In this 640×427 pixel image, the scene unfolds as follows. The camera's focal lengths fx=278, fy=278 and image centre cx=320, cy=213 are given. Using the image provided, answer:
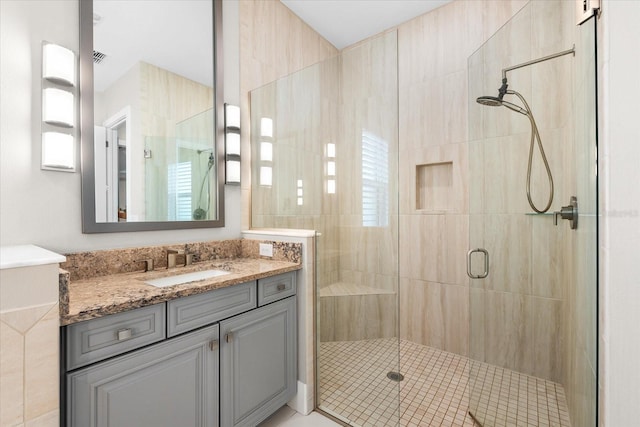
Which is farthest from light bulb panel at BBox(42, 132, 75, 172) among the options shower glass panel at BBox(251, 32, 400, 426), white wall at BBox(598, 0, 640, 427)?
white wall at BBox(598, 0, 640, 427)

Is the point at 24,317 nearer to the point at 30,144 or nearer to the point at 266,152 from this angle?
the point at 30,144

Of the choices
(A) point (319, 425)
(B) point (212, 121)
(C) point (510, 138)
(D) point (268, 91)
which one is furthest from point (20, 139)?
(C) point (510, 138)

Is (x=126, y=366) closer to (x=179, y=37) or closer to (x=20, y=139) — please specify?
(x=20, y=139)

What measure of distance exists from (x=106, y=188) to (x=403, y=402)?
2.16 meters

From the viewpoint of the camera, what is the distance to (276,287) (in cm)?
162

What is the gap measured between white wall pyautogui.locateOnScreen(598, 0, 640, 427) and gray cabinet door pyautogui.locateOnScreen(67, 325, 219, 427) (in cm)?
143

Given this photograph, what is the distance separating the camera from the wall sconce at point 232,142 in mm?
1949

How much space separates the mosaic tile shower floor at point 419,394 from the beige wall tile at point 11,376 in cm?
141

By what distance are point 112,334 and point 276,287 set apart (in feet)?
2.62

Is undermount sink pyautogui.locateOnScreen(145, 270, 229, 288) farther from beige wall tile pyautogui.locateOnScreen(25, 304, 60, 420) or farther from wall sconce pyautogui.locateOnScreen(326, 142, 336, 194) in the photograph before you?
wall sconce pyautogui.locateOnScreen(326, 142, 336, 194)

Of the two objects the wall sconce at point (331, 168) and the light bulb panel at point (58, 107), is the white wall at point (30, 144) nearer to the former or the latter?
the light bulb panel at point (58, 107)

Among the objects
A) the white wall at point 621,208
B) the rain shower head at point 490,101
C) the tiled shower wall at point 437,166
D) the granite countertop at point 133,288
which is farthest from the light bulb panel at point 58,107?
the tiled shower wall at point 437,166

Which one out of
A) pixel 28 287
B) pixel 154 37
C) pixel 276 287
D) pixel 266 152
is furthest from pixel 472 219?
pixel 154 37

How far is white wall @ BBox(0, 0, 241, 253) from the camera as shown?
3.71 feet
